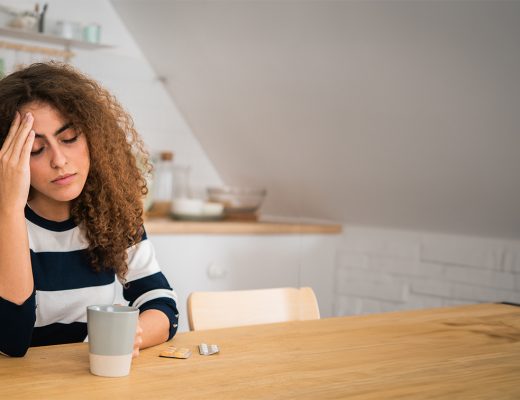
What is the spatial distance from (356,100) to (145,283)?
1859mm

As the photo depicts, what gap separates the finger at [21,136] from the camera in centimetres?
131

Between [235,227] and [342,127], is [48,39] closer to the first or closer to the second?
[235,227]

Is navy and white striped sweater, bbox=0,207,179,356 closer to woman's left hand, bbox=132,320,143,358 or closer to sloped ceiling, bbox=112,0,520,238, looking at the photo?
woman's left hand, bbox=132,320,143,358

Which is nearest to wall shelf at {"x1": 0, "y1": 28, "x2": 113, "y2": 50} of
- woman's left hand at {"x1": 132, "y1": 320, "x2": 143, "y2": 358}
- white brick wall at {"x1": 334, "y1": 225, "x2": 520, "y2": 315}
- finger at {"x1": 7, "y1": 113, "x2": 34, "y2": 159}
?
white brick wall at {"x1": 334, "y1": 225, "x2": 520, "y2": 315}

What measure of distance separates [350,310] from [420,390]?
276 centimetres

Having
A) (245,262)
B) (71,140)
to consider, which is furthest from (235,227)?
(71,140)

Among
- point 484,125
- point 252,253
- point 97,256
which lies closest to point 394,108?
point 484,125

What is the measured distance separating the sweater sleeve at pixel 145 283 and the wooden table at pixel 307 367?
0.12m

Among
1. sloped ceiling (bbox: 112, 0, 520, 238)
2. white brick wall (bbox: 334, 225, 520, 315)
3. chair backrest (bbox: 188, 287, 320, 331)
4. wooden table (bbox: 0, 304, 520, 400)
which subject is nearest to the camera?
wooden table (bbox: 0, 304, 520, 400)

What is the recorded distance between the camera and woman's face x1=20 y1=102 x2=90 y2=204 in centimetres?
140

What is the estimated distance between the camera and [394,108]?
314cm

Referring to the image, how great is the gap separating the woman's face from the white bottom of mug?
0.40 m

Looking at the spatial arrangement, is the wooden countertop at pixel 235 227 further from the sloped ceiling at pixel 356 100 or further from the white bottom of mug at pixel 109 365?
the white bottom of mug at pixel 109 365

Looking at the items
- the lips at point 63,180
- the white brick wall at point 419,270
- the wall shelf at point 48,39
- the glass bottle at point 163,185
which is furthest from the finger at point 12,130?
the white brick wall at point 419,270
